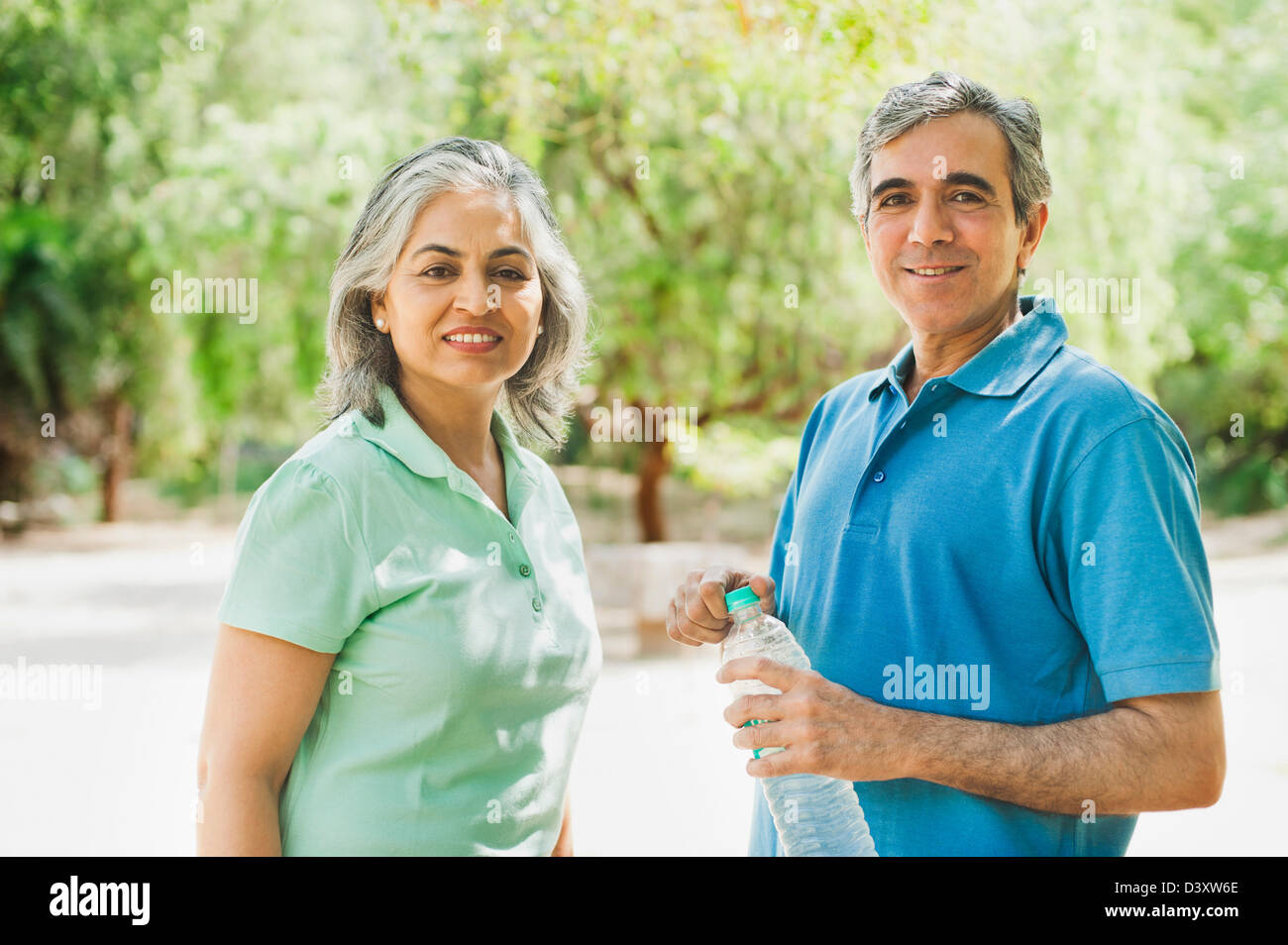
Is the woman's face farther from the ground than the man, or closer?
farther from the ground

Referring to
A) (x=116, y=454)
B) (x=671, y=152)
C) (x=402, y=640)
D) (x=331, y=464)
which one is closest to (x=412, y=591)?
(x=402, y=640)

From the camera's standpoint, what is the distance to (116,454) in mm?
16812

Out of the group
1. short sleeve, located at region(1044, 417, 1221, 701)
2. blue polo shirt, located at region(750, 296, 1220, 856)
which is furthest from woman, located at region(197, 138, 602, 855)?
short sleeve, located at region(1044, 417, 1221, 701)

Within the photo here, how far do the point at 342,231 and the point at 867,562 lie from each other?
6.29 meters

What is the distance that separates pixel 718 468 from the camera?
26.5 ft

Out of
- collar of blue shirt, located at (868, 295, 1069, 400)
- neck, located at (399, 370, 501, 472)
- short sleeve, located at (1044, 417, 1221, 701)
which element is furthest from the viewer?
neck, located at (399, 370, 501, 472)

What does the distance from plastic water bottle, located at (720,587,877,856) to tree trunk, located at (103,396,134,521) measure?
15.6m

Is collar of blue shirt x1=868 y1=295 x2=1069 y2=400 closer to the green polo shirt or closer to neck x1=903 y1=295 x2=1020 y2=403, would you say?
neck x1=903 y1=295 x2=1020 y2=403

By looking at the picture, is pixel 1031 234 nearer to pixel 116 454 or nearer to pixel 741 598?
pixel 741 598

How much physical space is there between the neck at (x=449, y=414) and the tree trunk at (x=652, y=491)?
7524 mm

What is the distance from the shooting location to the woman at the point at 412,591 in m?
1.41

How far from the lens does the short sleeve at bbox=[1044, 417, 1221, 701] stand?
1311mm

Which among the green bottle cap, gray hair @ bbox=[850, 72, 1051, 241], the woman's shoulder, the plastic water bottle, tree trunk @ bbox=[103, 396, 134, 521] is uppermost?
gray hair @ bbox=[850, 72, 1051, 241]
